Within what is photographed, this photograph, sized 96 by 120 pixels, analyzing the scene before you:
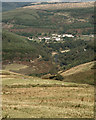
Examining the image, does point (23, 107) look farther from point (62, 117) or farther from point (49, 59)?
point (49, 59)

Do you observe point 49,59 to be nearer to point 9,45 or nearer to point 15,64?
point 15,64

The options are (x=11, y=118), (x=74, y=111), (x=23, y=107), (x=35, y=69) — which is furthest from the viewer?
(x=35, y=69)

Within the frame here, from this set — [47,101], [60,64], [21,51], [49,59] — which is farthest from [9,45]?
[47,101]

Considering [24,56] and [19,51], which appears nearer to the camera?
[24,56]

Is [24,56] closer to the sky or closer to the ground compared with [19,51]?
closer to the ground

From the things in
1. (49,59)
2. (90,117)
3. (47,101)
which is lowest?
(49,59)

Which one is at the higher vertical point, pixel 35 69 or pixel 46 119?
pixel 46 119

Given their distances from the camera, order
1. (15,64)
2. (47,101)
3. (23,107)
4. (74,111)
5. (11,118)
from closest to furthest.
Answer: (11,118) < (74,111) < (23,107) < (47,101) < (15,64)

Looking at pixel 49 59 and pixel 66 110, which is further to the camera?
pixel 49 59

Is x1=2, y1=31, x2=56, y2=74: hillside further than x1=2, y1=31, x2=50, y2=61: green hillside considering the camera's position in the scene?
No

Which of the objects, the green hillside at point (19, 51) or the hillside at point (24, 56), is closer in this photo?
the hillside at point (24, 56)
